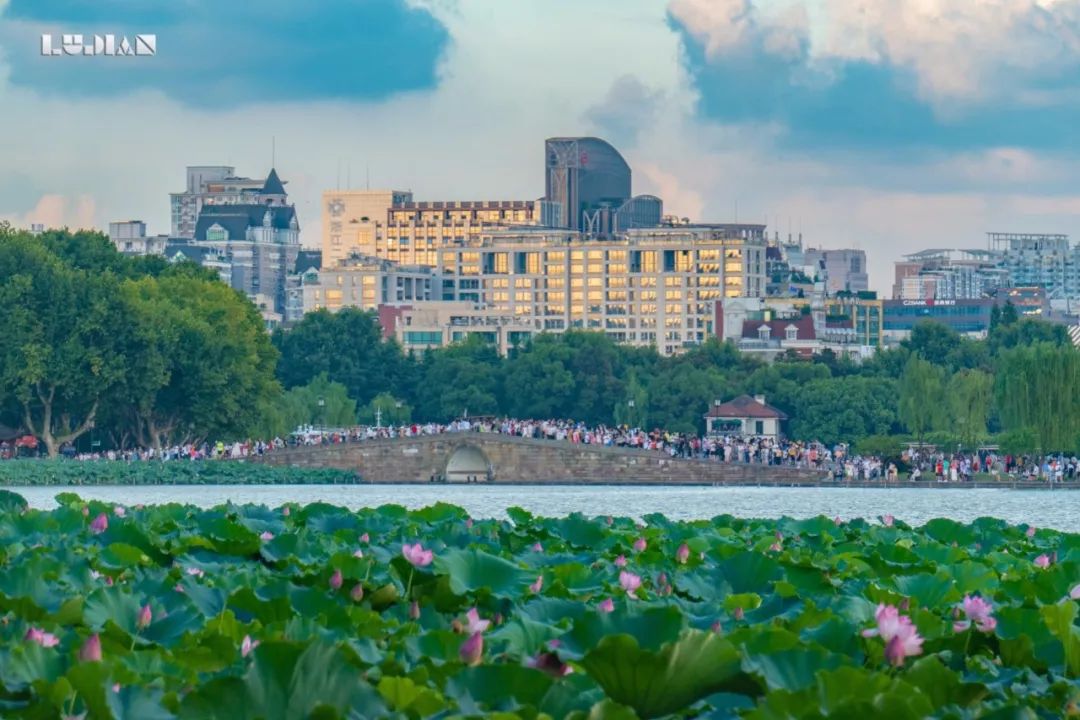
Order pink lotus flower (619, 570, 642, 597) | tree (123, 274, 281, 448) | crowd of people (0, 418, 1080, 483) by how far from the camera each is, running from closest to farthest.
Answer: pink lotus flower (619, 570, 642, 597)
tree (123, 274, 281, 448)
crowd of people (0, 418, 1080, 483)

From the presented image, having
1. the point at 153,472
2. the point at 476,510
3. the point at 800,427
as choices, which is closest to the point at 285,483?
the point at 153,472

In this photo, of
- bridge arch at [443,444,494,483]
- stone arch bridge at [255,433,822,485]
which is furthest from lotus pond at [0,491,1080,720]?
bridge arch at [443,444,494,483]

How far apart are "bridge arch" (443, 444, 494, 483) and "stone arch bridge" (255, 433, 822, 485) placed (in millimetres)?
82

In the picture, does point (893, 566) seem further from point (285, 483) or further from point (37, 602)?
point (285, 483)

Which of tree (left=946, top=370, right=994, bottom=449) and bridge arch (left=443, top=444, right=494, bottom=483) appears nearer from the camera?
bridge arch (left=443, top=444, right=494, bottom=483)

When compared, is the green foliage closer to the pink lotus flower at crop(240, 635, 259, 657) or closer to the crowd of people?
the crowd of people

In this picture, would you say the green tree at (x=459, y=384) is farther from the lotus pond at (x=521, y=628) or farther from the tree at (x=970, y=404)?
the lotus pond at (x=521, y=628)

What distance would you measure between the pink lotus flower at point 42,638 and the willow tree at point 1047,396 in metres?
81.0

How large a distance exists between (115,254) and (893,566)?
89577 millimetres

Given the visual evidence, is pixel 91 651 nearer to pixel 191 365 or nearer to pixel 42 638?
pixel 42 638

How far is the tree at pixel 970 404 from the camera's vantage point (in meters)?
109

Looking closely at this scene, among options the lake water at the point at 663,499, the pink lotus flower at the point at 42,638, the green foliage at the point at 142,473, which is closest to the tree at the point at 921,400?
the lake water at the point at 663,499

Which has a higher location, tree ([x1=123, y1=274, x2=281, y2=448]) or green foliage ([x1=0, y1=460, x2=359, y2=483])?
tree ([x1=123, y1=274, x2=281, y2=448])

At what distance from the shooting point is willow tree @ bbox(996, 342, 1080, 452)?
89750mm
